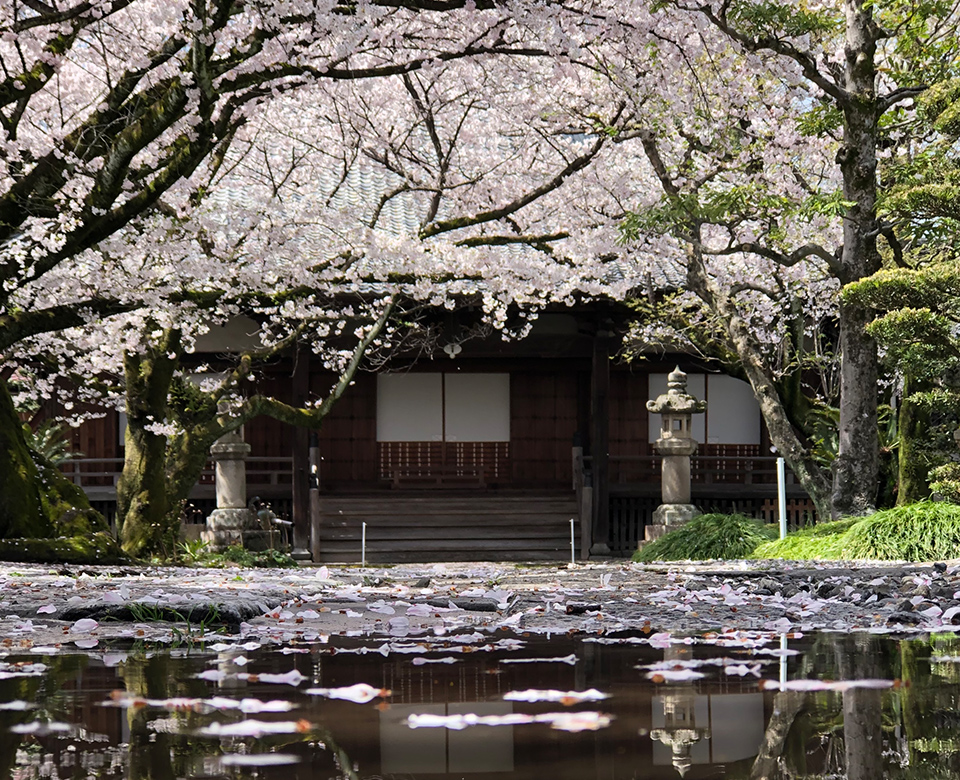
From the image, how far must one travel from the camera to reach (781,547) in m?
11.5

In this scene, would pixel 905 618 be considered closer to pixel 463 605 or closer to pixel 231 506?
pixel 463 605

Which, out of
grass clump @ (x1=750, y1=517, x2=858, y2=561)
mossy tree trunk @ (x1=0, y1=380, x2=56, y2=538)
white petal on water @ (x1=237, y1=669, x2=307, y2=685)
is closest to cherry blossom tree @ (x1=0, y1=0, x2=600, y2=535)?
mossy tree trunk @ (x1=0, y1=380, x2=56, y2=538)

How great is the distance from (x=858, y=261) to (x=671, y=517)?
18.0 ft

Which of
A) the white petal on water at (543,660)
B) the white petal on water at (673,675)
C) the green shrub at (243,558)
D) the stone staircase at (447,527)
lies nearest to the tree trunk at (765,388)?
the stone staircase at (447,527)

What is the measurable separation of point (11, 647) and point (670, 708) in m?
2.81

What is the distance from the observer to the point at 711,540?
1320cm

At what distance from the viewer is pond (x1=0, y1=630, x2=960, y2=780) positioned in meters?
2.26

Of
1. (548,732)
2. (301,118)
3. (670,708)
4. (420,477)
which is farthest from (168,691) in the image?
(420,477)

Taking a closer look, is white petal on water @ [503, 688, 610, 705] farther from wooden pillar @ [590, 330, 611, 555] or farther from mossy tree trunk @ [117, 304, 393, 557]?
wooden pillar @ [590, 330, 611, 555]

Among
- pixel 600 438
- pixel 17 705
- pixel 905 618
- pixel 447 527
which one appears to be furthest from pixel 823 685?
pixel 447 527

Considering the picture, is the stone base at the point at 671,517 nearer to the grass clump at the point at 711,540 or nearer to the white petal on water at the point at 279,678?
the grass clump at the point at 711,540

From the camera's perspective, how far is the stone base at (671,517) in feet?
50.5

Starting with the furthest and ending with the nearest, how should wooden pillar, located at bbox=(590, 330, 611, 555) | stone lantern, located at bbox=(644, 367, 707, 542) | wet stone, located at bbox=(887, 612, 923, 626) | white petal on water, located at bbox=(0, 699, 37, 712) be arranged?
wooden pillar, located at bbox=(590, 330, 611, 555)
stone lantern, located at bbox=(644, 367, 707, 542)
wet stone, located at bbox=(887, 612, 923, 626)
white petal on water, located at bbox=(0, 699, 37, 712)

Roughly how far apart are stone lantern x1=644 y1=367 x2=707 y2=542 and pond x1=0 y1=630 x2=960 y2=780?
1134 cm
